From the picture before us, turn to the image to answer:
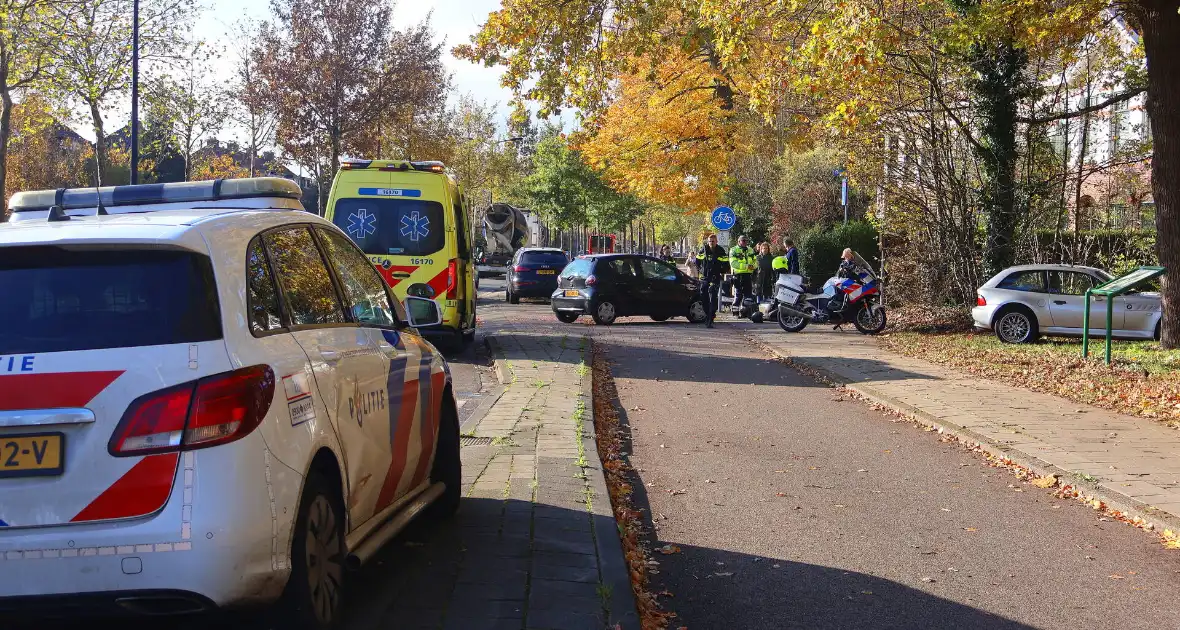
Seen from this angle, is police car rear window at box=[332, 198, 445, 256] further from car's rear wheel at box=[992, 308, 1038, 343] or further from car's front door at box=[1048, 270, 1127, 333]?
car's front door at box=[1048, 270, 1127, 333]

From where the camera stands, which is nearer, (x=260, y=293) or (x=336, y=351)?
(x=260, y=293)

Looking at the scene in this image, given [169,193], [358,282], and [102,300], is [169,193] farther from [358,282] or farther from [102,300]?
[102,300]

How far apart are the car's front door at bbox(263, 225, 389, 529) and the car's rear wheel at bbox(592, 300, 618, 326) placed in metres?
18.4

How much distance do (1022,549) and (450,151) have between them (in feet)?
138

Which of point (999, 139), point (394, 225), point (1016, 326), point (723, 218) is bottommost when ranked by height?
point (1016, 326)

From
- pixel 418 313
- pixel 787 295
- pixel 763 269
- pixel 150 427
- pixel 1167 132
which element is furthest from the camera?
pixel 763 269

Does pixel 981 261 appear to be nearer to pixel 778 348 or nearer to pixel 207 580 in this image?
pixel 778 348

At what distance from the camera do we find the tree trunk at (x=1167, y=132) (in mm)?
14789

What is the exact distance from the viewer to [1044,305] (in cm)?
1842

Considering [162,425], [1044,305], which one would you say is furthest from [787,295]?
[162,425]

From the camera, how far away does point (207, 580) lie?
352 cm

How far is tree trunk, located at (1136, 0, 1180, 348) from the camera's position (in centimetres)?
1479

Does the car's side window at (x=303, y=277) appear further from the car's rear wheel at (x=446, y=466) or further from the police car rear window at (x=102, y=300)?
the car's rear wheel at (x=446, y=466)

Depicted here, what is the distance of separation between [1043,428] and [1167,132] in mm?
7021
